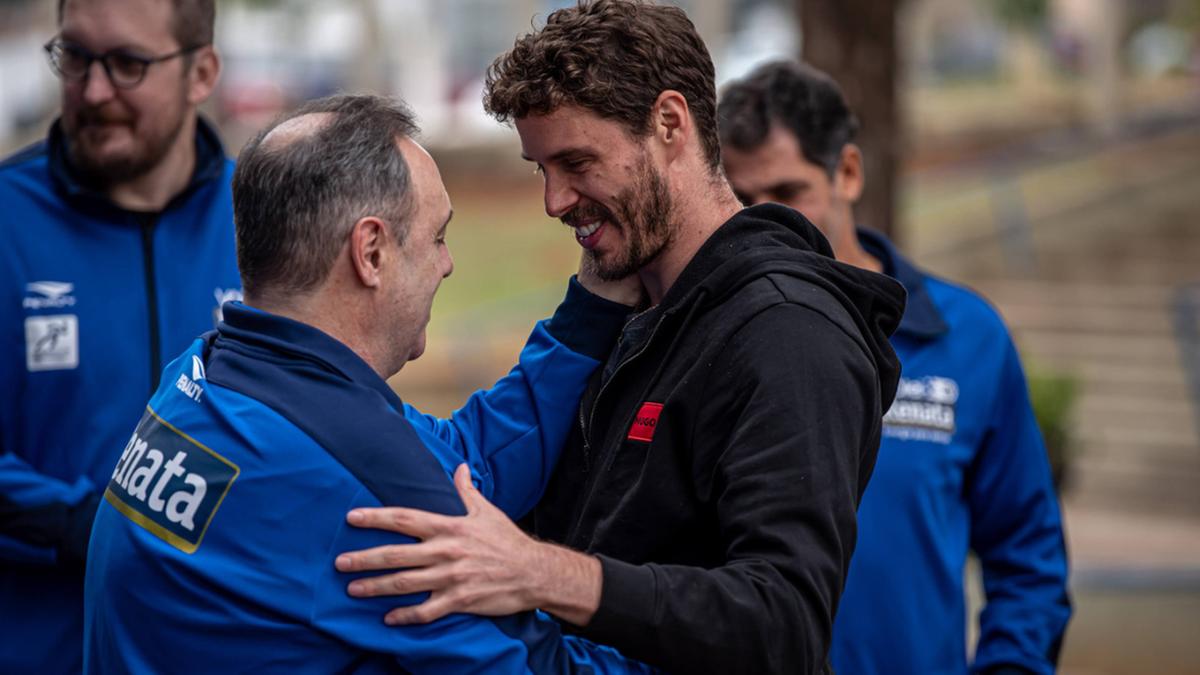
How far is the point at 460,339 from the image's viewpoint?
13.7 m

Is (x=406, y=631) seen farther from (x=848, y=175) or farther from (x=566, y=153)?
(x=848, y=175)

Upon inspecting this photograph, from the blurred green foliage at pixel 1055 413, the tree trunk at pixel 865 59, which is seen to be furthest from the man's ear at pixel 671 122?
the blurred green foliage at pixel 1055 413

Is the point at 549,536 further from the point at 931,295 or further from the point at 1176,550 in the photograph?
the point at 1176,550

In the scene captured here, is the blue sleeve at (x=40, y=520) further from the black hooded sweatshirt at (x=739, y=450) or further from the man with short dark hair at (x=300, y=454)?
the black hooded sweatshirt at (x=739, y=450)

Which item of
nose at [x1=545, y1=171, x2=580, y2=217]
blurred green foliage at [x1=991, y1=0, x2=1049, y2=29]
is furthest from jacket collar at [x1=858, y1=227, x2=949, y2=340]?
blurred green foliage at [x1=991, y1=0, x2=1049, y2=29]

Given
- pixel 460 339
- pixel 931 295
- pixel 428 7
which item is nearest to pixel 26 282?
pixel 931 295

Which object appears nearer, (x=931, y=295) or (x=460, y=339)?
(x=931, y=295)

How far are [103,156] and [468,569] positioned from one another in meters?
1.89

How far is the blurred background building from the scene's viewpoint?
7.68 meters

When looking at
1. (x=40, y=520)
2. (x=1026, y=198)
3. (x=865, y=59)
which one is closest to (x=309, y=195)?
(x=40, y=520)

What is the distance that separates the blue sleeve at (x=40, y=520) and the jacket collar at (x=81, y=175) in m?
0.68

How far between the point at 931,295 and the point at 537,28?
142 cm

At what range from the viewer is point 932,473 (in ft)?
11.2

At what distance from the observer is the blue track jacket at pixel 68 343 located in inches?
125
